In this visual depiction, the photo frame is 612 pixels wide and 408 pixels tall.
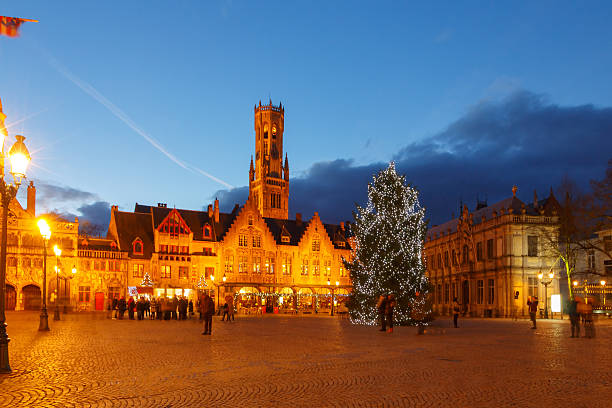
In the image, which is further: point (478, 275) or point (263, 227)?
point (263, 227)

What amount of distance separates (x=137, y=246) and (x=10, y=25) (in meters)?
57.2

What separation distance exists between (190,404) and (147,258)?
62.5 m

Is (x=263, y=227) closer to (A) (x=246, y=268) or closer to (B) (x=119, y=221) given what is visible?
(A) (x=246, y=268)

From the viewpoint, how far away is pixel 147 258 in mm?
69750

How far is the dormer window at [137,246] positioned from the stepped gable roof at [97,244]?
1844mm

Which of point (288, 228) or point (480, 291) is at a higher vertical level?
point (288, 228)

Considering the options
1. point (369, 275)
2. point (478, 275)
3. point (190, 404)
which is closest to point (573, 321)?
point (369, 275)

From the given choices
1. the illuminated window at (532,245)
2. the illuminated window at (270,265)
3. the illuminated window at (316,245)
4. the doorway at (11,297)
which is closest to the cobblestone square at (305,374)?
the illuminated window at (532,245)

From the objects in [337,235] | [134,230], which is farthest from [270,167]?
[134,230]

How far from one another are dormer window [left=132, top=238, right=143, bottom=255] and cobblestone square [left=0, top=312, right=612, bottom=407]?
49593 millimetres

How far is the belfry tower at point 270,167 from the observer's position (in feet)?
403

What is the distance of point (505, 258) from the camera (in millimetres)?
57719

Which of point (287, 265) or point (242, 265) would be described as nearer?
point (242, 265)

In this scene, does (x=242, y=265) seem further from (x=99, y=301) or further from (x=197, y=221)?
(x=99, y=301)
